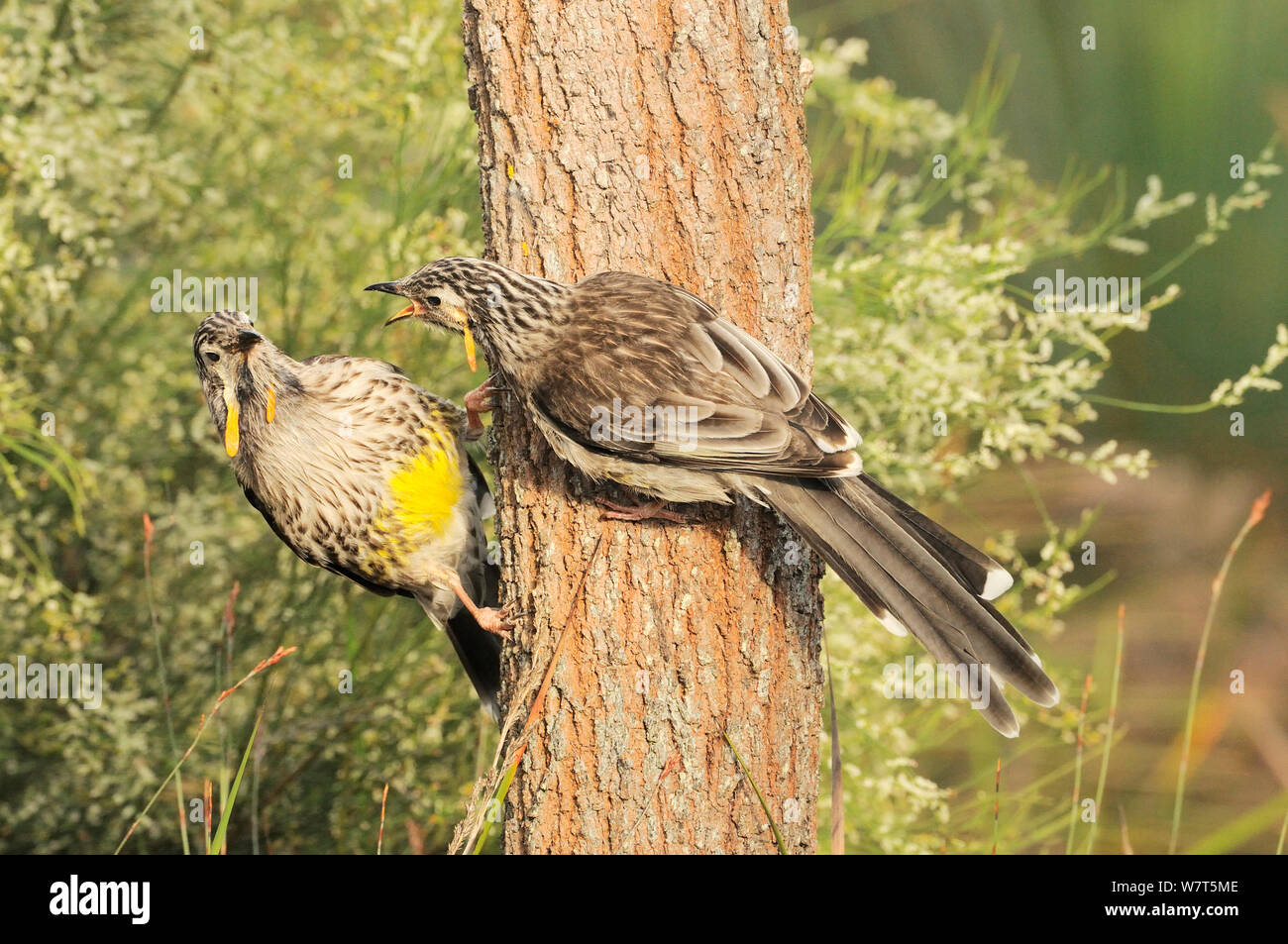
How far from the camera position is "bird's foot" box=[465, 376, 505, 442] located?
2.93 meters

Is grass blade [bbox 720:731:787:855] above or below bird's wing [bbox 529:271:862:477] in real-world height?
below

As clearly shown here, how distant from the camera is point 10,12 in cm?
413

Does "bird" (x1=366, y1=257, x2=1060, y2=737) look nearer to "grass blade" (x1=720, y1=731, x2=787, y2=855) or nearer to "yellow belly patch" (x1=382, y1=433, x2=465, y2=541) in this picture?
"grass blade" (x1=720, y1=731, x2=787, y2=855)

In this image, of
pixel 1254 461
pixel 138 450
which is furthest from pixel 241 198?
pixel 1254 461

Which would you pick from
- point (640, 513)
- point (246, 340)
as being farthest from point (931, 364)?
point (246, 340)

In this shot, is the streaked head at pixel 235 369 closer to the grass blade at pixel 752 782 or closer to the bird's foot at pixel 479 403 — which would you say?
the bird's foot at pixel 479 403

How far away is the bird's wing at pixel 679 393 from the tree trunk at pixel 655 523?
95 mm

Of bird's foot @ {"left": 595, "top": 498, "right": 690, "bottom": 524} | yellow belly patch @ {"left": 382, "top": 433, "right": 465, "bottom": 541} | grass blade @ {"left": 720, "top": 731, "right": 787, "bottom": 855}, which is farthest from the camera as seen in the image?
yellow belly patch @ {"left": 382, "top": 433, "right": 465, "bottom": 541}

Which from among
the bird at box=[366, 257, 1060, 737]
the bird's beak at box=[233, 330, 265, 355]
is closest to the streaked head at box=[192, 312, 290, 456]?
the bird's beak at box=[233, 330, 265, 355]

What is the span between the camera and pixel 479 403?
3.13 meters

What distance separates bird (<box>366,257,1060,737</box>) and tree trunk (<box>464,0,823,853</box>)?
0.10 metres

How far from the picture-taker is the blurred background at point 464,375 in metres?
4.05

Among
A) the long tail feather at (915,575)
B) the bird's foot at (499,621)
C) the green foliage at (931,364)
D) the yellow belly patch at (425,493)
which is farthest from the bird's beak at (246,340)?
the green foliage at (931,364)
